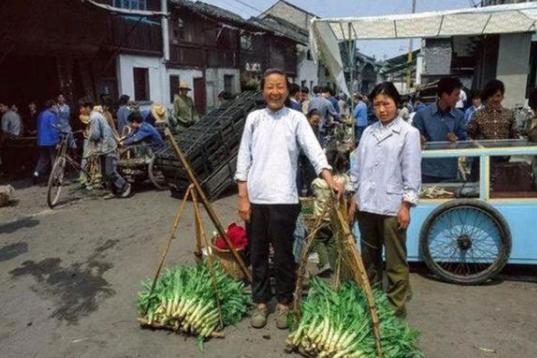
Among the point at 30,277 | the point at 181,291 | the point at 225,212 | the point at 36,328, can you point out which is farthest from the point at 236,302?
the point at 225,212

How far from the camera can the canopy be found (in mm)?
7543

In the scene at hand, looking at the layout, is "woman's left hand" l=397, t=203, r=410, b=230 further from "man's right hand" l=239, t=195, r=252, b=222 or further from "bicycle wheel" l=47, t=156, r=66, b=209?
"bicycle wheel" l=47, t=156, r=66, b=209

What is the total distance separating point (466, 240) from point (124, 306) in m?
3.33

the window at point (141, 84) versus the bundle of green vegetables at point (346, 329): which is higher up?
the window at point (141, 84)

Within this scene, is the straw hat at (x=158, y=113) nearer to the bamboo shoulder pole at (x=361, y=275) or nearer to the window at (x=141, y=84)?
the window at (x=141, y=84)

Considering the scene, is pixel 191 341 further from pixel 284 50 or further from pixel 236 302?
pixel 284 50

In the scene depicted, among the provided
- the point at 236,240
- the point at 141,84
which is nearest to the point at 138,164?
the point at 236,240

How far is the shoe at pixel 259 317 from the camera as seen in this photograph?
12.4ft

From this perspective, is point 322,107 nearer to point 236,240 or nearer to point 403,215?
point 236,240

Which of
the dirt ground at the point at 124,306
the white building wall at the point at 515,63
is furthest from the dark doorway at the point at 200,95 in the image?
the dirt ground at the point at 124,306

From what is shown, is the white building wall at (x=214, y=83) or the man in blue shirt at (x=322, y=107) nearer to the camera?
the man in blue shirt at (x=322, y=107)

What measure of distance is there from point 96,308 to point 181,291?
3.60 ft

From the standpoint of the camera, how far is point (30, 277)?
512 centimetres

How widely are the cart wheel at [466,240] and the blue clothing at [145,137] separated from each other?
645cm
